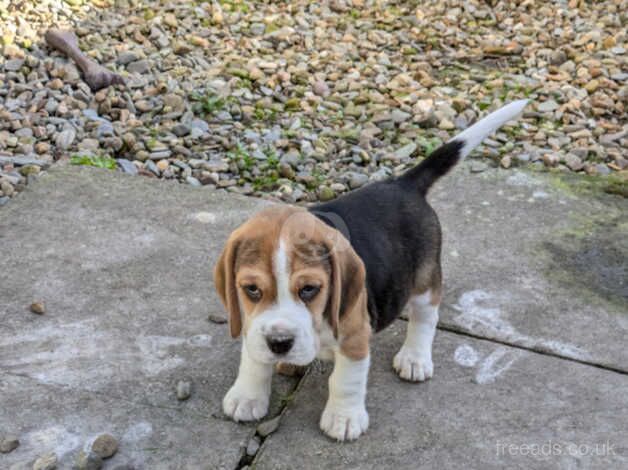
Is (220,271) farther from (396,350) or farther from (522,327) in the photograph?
(522,327)

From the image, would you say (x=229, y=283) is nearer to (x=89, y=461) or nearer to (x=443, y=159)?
(x=89, y=461)

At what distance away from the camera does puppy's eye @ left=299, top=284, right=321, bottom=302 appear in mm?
3439

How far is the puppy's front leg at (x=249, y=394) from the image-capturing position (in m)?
3.99

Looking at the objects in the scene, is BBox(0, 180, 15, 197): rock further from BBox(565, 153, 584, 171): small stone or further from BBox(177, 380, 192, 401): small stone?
BBox(565, 153, 584, 171): small stone

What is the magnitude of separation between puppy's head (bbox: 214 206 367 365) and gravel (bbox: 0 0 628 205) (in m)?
2.62

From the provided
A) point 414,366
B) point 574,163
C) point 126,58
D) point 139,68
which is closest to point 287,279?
→ point 414,366

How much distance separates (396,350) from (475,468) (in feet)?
3.00

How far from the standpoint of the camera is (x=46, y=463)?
3691 millimetres

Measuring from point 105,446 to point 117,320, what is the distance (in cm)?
100

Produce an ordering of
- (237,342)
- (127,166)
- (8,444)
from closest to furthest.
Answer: (8,444)
(237,342)
(127,166)

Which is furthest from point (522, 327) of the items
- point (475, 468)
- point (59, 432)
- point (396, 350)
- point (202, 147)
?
point (202, 147)

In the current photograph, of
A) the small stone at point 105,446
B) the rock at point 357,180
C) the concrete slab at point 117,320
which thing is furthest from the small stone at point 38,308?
the rock at point 357,180

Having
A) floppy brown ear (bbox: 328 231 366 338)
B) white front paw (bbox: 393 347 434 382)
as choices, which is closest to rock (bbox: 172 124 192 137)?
white front paw (bbox: 393 347 434 382)

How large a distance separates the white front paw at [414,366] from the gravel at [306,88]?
2.10 meters
